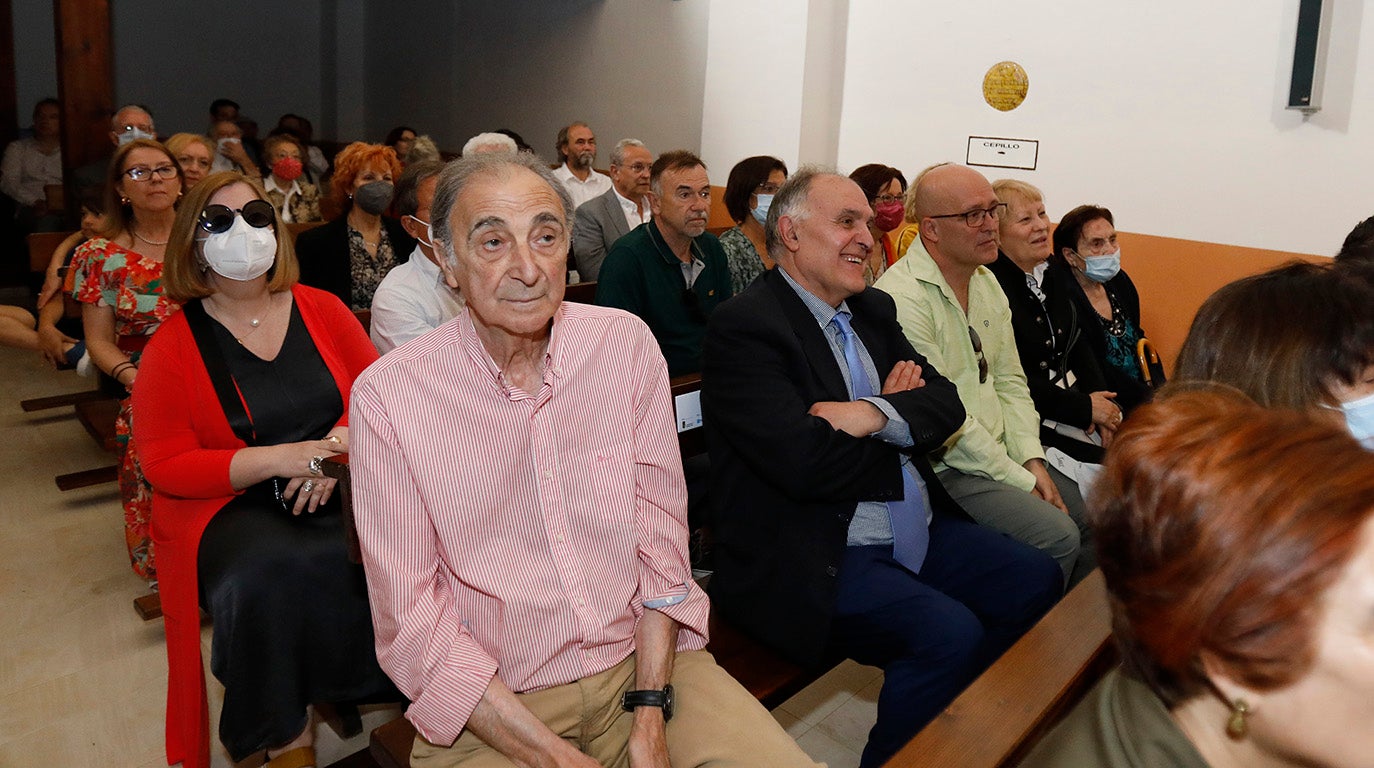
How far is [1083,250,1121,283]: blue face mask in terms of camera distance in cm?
404

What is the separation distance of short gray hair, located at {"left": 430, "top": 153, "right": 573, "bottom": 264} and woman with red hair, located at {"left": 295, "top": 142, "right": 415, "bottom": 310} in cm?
227

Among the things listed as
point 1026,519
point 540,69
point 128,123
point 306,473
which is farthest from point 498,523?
point 540,69

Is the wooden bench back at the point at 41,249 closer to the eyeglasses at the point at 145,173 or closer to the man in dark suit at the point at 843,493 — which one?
the eyeglasses at the point at 145,173

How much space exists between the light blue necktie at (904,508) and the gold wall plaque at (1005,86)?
4.02 metres

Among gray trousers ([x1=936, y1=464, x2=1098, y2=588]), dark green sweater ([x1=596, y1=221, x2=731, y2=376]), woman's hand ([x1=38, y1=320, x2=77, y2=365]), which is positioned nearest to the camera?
gray trousers ([x1=936, y1=464, x2=1098, y2=588])

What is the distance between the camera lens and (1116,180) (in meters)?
5.55

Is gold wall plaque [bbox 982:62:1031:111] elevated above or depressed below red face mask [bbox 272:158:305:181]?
above

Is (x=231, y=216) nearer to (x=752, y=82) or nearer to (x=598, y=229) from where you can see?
(x=598, y=229)

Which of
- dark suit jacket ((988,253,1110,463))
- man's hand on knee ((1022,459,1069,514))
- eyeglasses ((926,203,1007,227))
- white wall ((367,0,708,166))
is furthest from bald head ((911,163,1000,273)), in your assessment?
white wall ((367,0,708,166))

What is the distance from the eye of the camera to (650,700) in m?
1.66

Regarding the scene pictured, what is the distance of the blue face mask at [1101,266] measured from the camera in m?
4.04

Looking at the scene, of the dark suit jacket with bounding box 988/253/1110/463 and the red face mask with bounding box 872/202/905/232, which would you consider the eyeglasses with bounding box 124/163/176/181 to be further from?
the red face mask with bounding box 872/202/905/232

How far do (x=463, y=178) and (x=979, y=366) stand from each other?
186 centimetres

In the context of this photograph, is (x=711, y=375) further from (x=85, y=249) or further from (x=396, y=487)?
(x=85, y=249)
